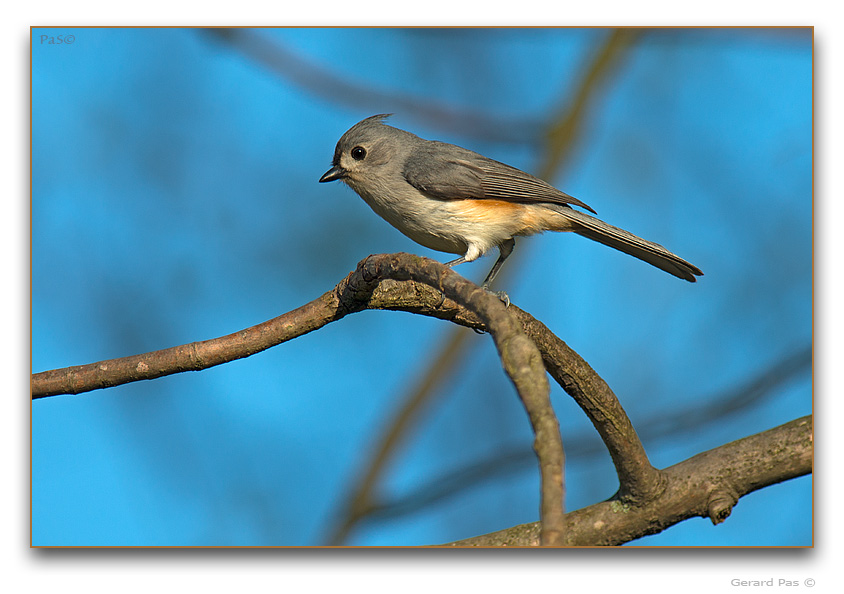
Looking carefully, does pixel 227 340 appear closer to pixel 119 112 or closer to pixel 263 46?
pixel 263 46

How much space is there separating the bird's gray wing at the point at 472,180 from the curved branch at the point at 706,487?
103cm

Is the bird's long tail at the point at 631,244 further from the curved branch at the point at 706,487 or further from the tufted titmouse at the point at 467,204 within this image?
the curved branch at the point at 706,487

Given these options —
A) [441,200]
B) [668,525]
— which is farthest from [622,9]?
[668,525]

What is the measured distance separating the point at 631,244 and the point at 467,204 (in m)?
0.62

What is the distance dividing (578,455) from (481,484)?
46 centimetres

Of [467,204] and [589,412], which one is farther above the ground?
[467,204]

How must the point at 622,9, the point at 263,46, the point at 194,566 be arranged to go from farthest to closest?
the point at 263,46, the point at 622,9, the point at 194,566

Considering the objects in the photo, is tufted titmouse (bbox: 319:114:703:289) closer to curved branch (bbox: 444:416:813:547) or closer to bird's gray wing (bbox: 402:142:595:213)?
bird's gray wing (bbox: 402:142:595:213)

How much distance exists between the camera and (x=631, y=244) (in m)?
2.68

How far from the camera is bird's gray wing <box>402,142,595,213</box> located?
2809mm

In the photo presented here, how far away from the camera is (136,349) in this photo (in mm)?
3121

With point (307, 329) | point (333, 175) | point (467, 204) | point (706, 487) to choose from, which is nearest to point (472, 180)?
point (467, 204)

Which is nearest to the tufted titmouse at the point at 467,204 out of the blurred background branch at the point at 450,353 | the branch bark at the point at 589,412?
the branch bark at the point at 589,412

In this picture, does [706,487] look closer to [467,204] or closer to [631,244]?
[631,244]
